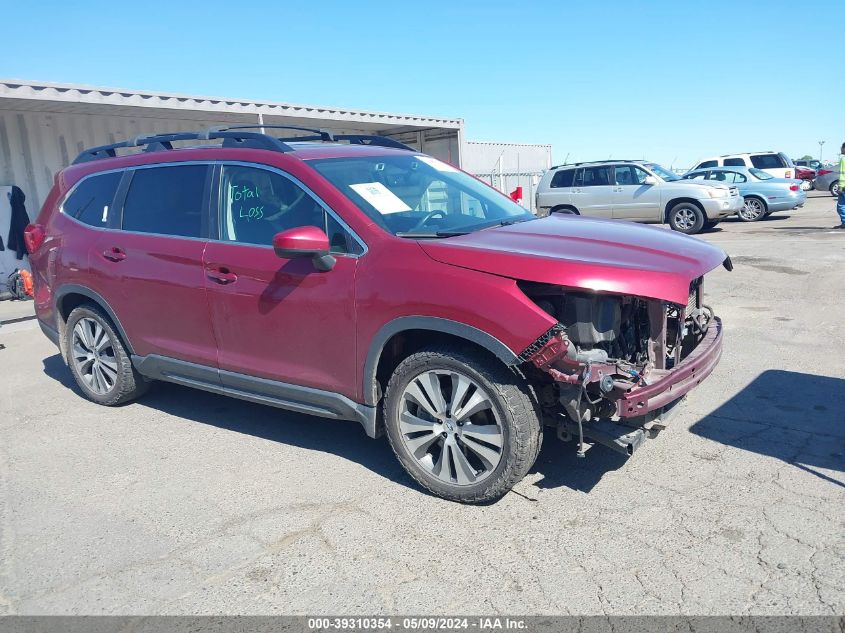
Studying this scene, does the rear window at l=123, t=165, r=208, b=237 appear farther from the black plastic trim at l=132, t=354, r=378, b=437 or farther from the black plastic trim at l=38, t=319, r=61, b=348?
the black plastic trim at l=38, t=319, r=61, b=348

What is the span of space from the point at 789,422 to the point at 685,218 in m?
13.0

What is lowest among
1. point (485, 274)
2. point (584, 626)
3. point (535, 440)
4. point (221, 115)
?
point (584, 626)

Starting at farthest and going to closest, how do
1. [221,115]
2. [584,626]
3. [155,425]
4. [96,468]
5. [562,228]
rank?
[221,115], [155,425], [96,468], [562,228], [584,626]

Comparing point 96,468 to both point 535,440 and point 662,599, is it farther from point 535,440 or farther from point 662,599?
point 662,599

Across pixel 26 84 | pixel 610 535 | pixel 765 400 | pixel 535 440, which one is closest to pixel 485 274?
pixel 535 440

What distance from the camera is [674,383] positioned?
11.3ft

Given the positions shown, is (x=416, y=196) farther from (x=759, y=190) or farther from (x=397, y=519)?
(x=759, y=190)

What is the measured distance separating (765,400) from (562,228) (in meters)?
2.17

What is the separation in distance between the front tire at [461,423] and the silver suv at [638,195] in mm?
14234

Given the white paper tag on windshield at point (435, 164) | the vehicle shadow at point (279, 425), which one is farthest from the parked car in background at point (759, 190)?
the vehicle shadow at point (279, 425)

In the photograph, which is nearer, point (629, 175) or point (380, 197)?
point (380, 197)

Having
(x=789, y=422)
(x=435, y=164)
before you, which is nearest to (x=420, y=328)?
(x=435, y=164)

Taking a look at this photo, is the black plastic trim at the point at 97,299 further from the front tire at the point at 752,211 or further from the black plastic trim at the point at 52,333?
the front tire at the point at 752,211

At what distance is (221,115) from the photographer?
13695 mm
